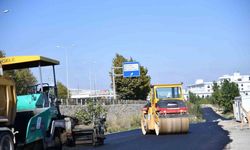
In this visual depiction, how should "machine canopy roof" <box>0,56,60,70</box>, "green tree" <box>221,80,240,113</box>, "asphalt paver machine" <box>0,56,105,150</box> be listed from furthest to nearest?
"green tree" <box>221,80,240,113</box>
"machine canopy roof" <box>0,56,60,70</box>
"asphalt paver machine" <box>0,56,105,150</box>

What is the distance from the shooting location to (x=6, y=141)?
11.2 m

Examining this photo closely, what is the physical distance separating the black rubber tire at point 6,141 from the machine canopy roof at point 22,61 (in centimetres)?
297

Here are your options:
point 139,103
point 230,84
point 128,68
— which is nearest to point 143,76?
point 139,103

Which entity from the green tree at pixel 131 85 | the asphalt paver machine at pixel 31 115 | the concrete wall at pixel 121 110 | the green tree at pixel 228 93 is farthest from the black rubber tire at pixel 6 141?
the green tree at pixel 228 93

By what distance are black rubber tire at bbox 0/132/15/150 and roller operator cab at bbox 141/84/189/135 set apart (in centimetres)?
1310

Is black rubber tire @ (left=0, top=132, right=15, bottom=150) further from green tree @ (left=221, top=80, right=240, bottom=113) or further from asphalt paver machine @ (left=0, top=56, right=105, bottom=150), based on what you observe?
green tree @ (left=221, top=80, right=240, bottom=113)

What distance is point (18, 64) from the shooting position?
14047mm

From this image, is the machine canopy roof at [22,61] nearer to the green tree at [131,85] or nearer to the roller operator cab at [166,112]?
the roller operator cab at [166,112]

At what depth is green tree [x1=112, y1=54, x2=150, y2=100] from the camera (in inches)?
2928

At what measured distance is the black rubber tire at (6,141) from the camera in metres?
11.0

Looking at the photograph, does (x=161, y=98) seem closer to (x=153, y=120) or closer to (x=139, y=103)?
(x=153, y=120)

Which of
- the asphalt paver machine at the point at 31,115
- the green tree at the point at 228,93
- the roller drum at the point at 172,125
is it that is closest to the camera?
the asphalt paver machine at the point at 31,115

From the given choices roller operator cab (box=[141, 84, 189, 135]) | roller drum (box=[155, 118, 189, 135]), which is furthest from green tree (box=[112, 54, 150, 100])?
roller drum (box=[155, 118, 189, 135])

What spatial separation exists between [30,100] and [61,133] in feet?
7.50
